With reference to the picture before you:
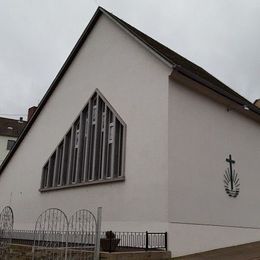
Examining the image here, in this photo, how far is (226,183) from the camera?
15352 millimetres

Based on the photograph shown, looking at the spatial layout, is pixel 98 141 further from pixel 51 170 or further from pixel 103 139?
pixel 51 170

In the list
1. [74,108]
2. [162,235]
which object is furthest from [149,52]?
[162,235]

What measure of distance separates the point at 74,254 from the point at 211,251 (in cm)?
527

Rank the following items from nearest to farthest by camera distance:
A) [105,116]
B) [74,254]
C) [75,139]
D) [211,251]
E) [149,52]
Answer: [74,254], [211,251], [149,52], [105,116], [75,139]

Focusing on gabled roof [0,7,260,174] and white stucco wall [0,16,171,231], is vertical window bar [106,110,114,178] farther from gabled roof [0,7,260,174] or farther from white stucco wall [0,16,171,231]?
gabled roof [0,7,260,174]

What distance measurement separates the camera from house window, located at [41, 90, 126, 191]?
15.5 m

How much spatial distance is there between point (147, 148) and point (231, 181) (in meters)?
4.02

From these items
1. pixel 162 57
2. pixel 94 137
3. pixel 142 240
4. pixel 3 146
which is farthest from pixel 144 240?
pixel 3 146

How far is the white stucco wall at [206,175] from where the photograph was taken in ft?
43.3

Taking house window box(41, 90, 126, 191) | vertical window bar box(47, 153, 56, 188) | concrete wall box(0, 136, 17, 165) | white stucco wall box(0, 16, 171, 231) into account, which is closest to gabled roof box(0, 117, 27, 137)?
concrete wall box(0, 136, 17, 165)

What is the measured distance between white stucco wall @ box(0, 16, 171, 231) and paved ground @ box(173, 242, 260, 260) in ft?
4.75

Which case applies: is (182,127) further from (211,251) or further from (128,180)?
(211,251)

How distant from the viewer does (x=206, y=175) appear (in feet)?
47.7

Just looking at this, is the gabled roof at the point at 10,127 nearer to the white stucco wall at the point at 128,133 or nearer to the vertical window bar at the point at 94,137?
the white stucco wall at the point at 128,133
